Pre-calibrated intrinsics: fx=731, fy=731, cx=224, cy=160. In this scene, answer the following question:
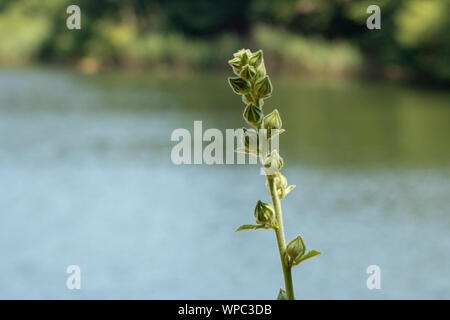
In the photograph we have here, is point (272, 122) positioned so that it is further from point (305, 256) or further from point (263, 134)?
point (305, 256)

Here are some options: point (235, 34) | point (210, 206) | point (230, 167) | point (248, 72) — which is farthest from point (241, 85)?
point (235, 34)

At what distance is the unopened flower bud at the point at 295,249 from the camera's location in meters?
0.67

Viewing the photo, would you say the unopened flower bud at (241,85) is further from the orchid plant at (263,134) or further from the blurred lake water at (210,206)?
the blurred lake water at (210,206)

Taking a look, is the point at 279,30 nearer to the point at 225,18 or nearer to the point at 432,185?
the point at 225,18

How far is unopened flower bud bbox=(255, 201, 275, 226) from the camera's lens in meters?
0.70

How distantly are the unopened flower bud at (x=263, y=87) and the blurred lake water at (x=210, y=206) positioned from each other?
24.8 ft

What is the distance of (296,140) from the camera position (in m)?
16.6

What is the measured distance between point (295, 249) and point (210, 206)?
35.6 feet

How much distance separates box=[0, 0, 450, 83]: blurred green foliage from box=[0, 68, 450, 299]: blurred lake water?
6.02 meters

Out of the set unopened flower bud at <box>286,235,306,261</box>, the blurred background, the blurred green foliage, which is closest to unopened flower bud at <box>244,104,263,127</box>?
unopened flower bud at <box>286,235,306,261</box>

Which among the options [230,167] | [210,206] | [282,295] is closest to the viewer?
[282,295]

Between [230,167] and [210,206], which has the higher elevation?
[230,167]

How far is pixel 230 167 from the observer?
14.1m
